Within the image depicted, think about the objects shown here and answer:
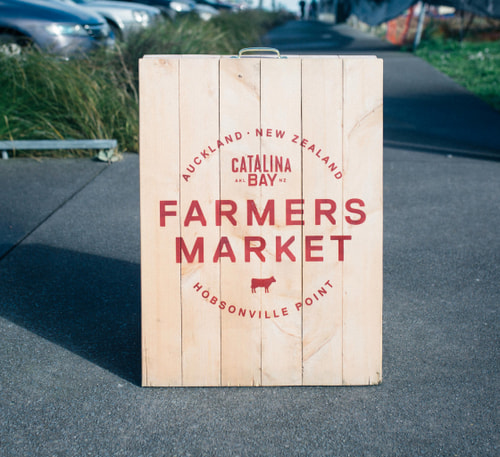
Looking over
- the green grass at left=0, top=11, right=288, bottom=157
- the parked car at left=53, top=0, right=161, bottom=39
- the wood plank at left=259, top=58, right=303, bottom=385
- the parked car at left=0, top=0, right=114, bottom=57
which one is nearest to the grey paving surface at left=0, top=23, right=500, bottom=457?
the wood plank at left=259, top=58, right=303, bottom=385

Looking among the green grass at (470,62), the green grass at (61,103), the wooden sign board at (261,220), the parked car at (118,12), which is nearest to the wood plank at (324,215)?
the wooden sign board at (261,220)

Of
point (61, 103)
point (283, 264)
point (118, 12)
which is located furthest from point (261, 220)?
point (118, 12)

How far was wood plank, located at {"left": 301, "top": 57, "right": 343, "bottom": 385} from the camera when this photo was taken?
3.28m

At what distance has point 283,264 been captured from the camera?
342 centimetres

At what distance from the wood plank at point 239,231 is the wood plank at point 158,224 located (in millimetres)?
200

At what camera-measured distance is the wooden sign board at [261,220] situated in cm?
328

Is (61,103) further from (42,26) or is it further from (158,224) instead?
(158,224)

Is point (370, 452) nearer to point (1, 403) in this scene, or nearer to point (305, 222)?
point (305, 222)

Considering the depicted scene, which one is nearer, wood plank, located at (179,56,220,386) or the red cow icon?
wood plank, located at (179,56,220,386)

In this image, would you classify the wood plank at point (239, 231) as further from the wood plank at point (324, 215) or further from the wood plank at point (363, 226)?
the wood plank at point (363, 226)

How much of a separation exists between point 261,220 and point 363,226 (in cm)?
44

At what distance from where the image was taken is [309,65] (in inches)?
129

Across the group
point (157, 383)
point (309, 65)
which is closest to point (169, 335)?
point (157, 383)

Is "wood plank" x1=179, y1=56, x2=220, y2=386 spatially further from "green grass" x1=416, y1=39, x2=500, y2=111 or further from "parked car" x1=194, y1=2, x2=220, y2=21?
"parked car" x1=194, y1=2, x2=220, y2=21
